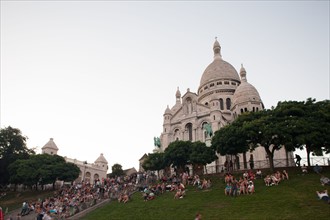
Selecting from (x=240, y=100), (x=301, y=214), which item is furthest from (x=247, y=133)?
(x=240, y=100)

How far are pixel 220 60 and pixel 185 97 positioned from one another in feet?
73.0

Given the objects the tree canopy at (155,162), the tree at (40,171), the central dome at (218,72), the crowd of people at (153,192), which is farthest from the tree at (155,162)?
the central dome at (218,72)

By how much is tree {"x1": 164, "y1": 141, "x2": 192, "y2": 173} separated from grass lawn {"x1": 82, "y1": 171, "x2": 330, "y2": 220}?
1505 centimetres

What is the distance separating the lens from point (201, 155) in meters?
40.0

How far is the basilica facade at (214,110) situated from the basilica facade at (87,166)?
1913cm

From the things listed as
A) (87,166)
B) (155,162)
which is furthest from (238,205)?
(87,166)

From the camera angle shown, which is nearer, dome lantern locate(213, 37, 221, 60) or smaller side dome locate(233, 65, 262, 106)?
smaller side dome locate(233, 65, 262, 106)

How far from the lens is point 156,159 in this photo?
4712 cm

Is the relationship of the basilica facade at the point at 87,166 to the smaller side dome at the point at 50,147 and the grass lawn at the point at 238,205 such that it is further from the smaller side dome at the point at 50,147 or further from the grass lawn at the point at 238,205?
the grass lawn at the point at 238,205

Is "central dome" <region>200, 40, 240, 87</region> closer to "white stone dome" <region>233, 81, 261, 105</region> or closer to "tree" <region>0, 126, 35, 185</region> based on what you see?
"white stone dome" <region>233, 81, 261, 105</region>

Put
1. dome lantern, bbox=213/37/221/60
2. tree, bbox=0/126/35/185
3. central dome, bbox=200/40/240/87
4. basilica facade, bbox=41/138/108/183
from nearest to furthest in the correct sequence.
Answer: tree, bbox=0/126/35/185 < basilica facade, bbox=41/138/108/183 < central dome, bbox=200/40/240/87 < dome lantern, bbox=213/37/221/60

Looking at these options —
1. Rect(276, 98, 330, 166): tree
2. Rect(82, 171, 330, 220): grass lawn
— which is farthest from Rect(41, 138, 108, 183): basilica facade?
Rect(276, 98, 330, 166): tree

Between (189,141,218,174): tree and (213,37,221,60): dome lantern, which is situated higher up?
(213,37,221,60): dome lantern

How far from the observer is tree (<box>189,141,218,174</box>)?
39.8m
